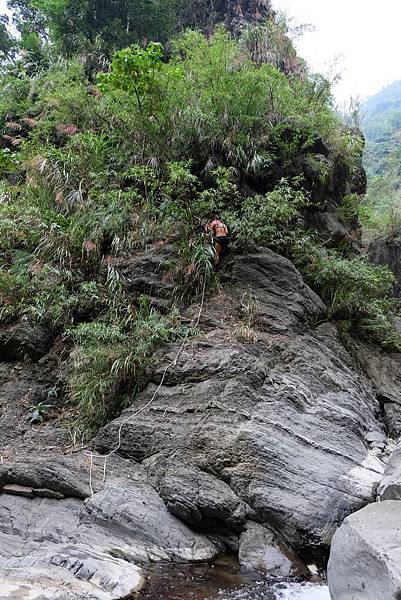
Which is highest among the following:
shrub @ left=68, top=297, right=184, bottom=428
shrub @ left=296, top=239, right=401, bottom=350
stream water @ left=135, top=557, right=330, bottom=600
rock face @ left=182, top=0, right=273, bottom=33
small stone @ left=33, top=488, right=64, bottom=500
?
rock face @ left=182, top=0, right=273, bottom=33

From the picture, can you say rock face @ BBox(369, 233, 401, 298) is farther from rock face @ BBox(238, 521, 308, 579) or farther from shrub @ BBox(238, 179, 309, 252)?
rock face @ BBox(238, 521, 308, 579)

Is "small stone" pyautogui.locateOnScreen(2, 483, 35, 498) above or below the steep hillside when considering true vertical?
below

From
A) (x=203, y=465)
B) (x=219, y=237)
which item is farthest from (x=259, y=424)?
(x=219, y=237)

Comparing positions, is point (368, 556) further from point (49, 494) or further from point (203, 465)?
point (49, 494)

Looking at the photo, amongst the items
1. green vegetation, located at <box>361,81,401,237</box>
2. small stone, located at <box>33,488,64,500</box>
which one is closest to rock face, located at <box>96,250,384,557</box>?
small stone, located at <box>33,488,64,500</box>

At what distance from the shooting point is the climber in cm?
748

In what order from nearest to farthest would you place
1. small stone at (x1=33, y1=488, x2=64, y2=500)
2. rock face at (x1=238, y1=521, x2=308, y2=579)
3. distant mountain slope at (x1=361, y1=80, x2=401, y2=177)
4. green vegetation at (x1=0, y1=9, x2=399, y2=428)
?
rock face at (x1=238, y1=521, x2=308, y2=579), small stone at (x1=33, y1=488, x2=64, y2=500), green vegetation at (x1=0, y1=9, x2=399, y2=428), distant mountain slope at (x1=361, y1=80, x2=401, y2=177)

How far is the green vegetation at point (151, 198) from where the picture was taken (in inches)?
268

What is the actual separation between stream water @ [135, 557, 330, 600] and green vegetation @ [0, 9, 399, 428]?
2375 mm

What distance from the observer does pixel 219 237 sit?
7.62 m

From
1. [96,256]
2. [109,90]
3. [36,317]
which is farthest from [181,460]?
[109,90]

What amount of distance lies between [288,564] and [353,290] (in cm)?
499

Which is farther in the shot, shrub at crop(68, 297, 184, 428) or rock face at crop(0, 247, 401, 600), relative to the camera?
shrub at crop(68, 297, 184, 428)

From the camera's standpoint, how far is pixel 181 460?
4.99 metres
